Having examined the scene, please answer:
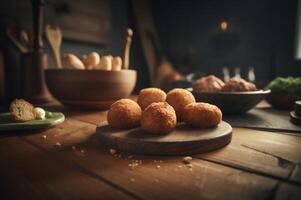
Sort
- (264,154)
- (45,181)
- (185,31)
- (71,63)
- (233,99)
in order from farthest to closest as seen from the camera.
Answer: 1. (185,31)
2. (71,63)
3. (233,99)
4. (264,154)
5. (45,181)

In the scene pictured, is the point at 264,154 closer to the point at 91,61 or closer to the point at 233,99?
the point at 233,99

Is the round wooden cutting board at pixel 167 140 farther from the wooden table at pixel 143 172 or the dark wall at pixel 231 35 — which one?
the dark wall at pixel 231 35

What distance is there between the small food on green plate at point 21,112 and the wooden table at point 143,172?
0.08 metres

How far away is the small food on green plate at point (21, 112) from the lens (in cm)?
61

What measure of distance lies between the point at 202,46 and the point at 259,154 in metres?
2.34

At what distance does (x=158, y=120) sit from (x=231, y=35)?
223cm

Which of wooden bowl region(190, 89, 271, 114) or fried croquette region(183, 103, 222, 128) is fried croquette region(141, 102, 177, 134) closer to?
fried croquette region(183, 103, 222, 128)

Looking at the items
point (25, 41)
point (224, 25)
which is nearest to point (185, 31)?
point (224, 25)

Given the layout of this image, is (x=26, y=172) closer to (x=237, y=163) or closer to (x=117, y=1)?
(x=237, y=163)

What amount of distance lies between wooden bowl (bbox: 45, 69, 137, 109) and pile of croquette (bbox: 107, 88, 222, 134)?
361 millimetres

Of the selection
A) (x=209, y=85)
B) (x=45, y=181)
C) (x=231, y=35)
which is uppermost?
(x=231, y=35)

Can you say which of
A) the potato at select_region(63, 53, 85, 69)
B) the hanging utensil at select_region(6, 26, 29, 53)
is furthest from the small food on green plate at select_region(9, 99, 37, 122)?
the hanging utensil at select_region(6, 26, 29, 53)

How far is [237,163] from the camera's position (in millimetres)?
400

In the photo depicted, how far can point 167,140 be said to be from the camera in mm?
448
